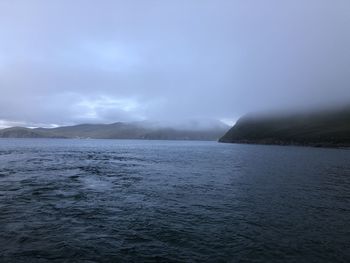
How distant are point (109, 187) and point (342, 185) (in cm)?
3673

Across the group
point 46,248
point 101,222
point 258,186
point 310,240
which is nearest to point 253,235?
point 310,240

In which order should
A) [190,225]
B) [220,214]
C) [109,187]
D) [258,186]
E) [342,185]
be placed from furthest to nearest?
[342,185]
[258,186]
[109,187]
[220,214]
[190,225]

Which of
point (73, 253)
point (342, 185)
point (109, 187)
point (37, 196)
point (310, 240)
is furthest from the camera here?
point (342, 185)

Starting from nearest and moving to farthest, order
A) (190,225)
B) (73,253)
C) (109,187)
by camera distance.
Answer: (73,253) < (190,225) < (109,187)

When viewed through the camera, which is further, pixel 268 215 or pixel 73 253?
pixel 268 215

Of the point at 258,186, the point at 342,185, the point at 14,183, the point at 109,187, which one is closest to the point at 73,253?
the point at 109,187

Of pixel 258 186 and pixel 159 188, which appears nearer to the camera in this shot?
pixel 159 188

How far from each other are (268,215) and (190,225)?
850 centimetres

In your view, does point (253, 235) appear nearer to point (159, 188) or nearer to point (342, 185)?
point (159, 188)

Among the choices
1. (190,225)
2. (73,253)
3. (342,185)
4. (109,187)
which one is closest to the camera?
(73,253)

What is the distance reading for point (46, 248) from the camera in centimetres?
1898

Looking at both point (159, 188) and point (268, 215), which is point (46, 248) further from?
point (159, 188)

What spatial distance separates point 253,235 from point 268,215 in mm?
6651

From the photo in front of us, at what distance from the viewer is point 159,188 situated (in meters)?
41.6
